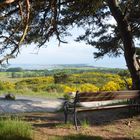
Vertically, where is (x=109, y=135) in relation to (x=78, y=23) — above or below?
below

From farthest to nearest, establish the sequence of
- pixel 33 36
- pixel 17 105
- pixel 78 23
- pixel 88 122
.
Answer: pixel 17 105 < pixel 78 23 < pixel 33 36 < pixel 88 122

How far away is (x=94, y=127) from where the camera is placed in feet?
35.3

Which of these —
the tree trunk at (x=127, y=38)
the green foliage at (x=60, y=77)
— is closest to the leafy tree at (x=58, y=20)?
the tree trunk at (x=127, y=38)

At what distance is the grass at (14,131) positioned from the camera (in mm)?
8755

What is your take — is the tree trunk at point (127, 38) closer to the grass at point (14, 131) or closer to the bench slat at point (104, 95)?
the bench slat at point (104, 95)

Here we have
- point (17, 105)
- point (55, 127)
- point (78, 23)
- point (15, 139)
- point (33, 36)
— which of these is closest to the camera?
point (15, 139)

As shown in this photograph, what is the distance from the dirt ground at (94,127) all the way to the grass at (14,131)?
228 millimetres

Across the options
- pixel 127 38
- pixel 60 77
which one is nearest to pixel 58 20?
pixel 127 38

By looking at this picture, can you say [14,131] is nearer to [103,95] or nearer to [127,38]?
[103,95]

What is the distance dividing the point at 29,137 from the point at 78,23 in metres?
6.54

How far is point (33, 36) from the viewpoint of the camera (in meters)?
12.5

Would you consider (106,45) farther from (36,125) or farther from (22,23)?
(22,23)

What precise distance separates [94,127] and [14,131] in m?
2.46

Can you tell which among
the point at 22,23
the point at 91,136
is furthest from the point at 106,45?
the point at 22,23
